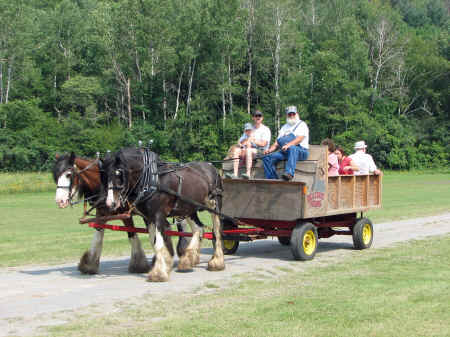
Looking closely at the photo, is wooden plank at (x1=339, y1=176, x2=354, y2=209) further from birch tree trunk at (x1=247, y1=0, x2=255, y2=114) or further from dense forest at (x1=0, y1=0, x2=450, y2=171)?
birch tree trunk at (x1=247, y1=0, x2=255, y2=114)

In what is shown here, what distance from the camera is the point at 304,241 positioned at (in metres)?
12.3

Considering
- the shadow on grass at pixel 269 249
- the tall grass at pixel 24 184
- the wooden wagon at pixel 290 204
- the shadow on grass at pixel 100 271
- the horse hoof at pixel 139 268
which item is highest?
the wooden wagon at pixel 290 204

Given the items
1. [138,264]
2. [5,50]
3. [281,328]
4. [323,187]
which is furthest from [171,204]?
[5,50]

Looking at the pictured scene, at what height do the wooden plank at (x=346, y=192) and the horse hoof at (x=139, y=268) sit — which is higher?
the wooden plank at (x=346, y=192)

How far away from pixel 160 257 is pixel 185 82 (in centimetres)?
5663

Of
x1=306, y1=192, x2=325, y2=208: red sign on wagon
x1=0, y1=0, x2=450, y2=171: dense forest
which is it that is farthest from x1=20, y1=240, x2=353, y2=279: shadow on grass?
x1=0, y1=0, x2=450, y2=171: dense forest

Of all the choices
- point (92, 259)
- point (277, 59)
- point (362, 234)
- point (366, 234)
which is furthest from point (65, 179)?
point (277, 59)

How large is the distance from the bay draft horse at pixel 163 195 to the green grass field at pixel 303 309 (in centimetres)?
101

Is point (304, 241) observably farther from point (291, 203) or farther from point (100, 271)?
point (100, 271)

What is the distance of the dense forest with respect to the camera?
61000 mm

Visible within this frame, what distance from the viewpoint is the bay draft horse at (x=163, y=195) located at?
32.7 feet

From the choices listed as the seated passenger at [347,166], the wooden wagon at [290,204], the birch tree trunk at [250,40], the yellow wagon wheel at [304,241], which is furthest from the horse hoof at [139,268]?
the birch tree trunk at [250,40]

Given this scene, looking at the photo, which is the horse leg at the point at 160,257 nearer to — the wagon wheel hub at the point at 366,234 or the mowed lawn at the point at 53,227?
the mowed lawn at the point at 53,227

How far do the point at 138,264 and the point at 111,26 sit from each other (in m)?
56.0
